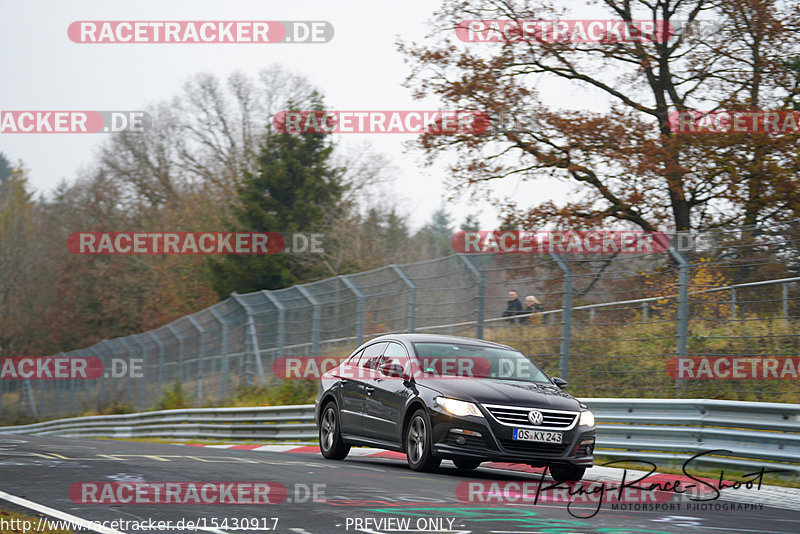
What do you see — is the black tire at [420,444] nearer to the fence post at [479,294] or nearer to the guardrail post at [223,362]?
the fence post at [479,294]

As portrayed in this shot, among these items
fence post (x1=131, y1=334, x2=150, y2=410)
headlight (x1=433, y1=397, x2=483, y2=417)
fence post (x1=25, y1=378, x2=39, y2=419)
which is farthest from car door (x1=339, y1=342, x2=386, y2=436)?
fence post (x1=25, y1=378, x2=39, y2=419)

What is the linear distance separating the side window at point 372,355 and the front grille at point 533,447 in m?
2.58

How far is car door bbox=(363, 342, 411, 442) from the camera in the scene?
11.5m

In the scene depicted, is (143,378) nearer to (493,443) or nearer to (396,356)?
(396,356)

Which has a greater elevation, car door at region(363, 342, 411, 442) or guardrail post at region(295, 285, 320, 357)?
guardrail post at region(295, 285, 320, 357)

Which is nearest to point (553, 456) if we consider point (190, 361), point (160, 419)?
point (160, 419)

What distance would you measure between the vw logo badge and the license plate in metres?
0.09

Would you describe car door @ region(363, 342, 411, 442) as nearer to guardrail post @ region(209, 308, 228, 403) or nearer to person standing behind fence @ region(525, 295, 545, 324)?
person standing behind fence @ region(525, 295, 545, 324)

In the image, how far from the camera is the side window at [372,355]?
41.4 ft

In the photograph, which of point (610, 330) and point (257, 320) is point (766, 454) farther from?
point (257, 320)

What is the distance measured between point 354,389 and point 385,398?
100cm

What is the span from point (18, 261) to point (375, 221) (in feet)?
95.4

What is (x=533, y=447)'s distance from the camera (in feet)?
34.0

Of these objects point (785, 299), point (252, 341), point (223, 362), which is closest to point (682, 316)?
point (785, 299)
